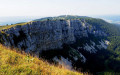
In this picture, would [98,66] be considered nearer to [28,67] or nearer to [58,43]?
[58,43]

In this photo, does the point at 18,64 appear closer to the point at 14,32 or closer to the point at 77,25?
the point at 14,32

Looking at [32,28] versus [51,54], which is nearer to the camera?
[32,28]

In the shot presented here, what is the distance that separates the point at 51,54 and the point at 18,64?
188 ft

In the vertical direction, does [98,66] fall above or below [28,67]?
below

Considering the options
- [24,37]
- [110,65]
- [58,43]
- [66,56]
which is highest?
[24,37]

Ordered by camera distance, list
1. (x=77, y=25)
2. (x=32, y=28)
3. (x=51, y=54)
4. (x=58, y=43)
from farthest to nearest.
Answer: (x=77, y=25) < (x=58, y=43) < (x=51, y=54) < (x=32, y=28)

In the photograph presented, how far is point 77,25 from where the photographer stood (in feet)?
A: 416

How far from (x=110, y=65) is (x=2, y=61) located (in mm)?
100637

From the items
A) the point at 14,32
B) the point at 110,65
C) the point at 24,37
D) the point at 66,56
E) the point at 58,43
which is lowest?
the point at 110,65

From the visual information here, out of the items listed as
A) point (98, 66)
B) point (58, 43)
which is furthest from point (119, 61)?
point (58, 43)

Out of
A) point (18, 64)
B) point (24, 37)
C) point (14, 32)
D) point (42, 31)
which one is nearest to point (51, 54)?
point (42, 31)

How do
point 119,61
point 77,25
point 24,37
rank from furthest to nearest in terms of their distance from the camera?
point 77,25
point 119,61
point 24,37

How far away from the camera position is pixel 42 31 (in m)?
64.6

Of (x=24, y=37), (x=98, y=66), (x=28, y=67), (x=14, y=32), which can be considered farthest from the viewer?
(x=98, y=66)
